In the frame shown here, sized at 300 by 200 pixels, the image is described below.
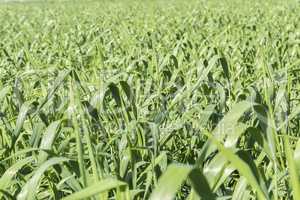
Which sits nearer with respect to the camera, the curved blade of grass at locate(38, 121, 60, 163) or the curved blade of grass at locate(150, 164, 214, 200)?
the curved blade of grass at locate(150, 164, 214, 200)

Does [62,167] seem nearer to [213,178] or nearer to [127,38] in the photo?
[213,178]

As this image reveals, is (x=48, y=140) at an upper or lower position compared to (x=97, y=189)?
lower

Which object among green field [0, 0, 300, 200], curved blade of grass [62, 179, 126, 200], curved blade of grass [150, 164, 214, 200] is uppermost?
curved blade of grass [150, 164, 214, 200]

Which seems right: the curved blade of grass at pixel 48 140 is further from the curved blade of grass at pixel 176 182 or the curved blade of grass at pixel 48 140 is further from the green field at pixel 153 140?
the curved blade of grass at pixel 176 182

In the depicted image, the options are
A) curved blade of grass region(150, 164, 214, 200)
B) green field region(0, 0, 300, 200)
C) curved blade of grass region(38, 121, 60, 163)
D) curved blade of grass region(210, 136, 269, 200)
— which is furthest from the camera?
curved blade of grass region(38, 121, 60, 163)

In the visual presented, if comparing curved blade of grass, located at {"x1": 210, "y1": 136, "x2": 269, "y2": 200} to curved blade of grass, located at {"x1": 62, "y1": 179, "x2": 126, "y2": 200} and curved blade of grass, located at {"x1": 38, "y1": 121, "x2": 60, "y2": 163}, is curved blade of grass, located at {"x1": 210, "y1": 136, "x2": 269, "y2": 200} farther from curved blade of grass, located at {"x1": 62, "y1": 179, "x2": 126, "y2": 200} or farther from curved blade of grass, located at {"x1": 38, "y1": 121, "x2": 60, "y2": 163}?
curved blade of grass, located at {"x1": 38, "y1": 121, "x2": 60, "y2": 163}

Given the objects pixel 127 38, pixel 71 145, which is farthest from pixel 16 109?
pixel 127 38

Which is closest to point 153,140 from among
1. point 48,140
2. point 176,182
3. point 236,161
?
point 48,140

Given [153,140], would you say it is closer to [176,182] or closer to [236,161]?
[236,161]

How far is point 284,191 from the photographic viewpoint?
78.7 inches

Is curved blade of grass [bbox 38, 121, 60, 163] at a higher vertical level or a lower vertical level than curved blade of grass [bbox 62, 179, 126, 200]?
lower

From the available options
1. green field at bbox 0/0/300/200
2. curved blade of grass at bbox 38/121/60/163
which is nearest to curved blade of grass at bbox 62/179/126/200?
green field at bbox 0/0/300/200

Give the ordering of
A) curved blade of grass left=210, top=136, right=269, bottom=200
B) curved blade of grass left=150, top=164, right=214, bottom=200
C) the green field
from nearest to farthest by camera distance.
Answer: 1. curved blade of grass left=150, top=164, right=214, bottom=200
2. curved blade of grass left=210, top=136, right=269, bottom=200
3. the green field

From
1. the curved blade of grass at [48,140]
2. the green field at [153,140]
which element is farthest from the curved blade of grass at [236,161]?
the curved blade of grass at [48,140]
